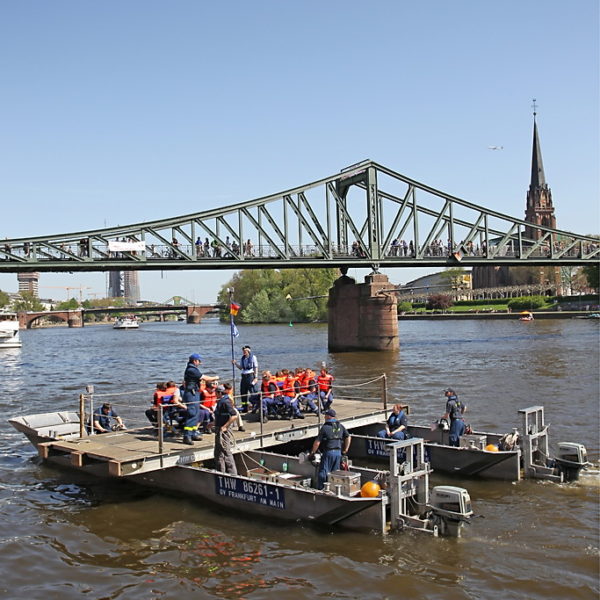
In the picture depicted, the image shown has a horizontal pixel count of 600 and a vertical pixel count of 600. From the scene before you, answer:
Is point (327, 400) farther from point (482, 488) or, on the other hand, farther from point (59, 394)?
point (59, 394)

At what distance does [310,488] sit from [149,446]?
13.1 ft

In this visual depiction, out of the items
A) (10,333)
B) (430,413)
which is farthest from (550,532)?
(10,333)

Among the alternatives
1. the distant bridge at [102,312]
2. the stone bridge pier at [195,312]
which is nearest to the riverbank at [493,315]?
the distant bridge at [102,312]

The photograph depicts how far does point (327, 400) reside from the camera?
63.9 ft

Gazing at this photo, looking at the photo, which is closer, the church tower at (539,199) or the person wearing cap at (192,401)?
the person wearing cap at (192,401)

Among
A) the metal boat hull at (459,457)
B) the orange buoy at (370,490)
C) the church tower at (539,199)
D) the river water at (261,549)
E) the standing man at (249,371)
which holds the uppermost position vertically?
the church tower at (539,199)

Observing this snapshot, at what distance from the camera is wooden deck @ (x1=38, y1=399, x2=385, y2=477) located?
14852 millimetres

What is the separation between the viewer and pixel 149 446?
16.0 metres

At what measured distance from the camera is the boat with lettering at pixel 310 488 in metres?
13.0

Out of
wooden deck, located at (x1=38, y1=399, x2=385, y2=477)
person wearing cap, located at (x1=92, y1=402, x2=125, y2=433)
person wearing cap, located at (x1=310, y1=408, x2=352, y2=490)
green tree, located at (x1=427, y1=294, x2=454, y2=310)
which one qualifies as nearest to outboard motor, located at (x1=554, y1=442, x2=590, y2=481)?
person wearing cap, located at (x1=310, y1=408, x2=352, y2=490)

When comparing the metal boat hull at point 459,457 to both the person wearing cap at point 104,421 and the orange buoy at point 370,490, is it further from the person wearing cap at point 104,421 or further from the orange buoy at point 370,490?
the person wearing cap at point 104,421

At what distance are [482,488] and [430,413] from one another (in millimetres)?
10258

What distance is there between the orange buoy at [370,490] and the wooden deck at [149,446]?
385cm

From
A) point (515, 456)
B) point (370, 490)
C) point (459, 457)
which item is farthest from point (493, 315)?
point (370, 490)
